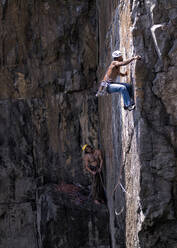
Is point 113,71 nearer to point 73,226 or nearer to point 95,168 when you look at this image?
point 95,168

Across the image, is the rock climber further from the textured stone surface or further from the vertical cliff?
the vertical cliff

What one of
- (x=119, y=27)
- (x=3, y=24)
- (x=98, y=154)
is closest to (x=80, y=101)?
(x=98, y=154)

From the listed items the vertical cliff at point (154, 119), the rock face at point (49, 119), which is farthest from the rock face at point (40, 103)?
the vertical cliff at point (154, 119)

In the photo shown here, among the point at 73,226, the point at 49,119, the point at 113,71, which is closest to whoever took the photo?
the point at 113,71

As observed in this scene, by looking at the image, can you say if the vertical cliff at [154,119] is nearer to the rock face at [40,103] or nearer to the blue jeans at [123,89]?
the blue jeans at [123,89]

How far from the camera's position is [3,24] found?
7684 millimetres

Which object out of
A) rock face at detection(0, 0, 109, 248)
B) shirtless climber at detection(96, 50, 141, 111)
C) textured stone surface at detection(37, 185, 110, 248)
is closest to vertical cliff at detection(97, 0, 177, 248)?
shirtless climber at detection(96, 50, 141, 111)

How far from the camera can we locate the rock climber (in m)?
6.75

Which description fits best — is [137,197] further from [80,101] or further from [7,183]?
[7,183]

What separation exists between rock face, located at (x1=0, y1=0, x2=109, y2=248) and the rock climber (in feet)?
2.43

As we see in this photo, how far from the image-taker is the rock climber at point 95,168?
6.75m

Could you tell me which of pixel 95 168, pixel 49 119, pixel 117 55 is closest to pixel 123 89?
pixel 117 55

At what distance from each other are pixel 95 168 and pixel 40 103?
7.42 ft

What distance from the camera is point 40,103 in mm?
7812
